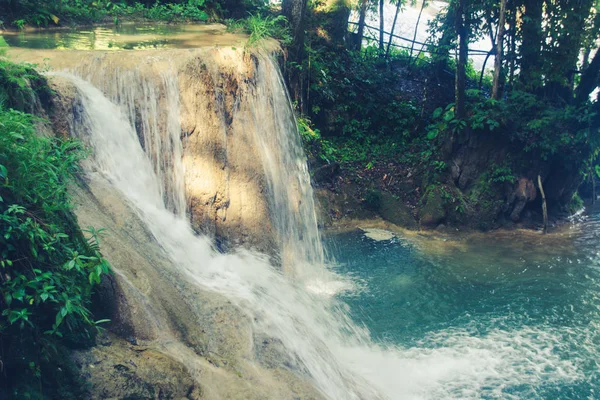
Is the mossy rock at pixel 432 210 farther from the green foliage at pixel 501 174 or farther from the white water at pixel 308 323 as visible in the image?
the white water at pixel 308 323

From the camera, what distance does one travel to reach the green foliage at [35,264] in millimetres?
2725

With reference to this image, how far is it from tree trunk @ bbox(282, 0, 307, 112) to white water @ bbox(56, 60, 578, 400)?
574 centimetres

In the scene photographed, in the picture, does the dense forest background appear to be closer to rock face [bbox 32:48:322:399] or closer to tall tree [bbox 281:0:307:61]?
tall tree [bbox 281:0:307:61]

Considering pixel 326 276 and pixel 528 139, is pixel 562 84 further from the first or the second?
pixel 326 276

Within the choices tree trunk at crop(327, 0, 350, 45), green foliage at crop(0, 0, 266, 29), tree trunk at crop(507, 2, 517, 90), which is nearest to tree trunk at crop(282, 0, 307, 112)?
green foliage at crop(0, 0, 266, 29)

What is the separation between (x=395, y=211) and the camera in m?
12.7

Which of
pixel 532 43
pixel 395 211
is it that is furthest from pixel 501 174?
pixel 532 43

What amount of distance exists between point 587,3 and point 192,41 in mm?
10168

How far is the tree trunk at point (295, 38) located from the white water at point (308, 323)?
5736 mm

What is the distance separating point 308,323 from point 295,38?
8421 millimetres

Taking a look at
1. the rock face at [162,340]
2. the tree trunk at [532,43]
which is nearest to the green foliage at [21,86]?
the rock face at [162,340]

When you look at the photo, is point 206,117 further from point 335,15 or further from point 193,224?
point 335,15

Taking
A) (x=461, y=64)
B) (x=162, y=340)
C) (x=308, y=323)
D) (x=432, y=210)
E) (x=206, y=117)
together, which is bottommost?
(x=308, y=323)

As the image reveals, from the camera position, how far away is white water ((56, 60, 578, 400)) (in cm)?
524
